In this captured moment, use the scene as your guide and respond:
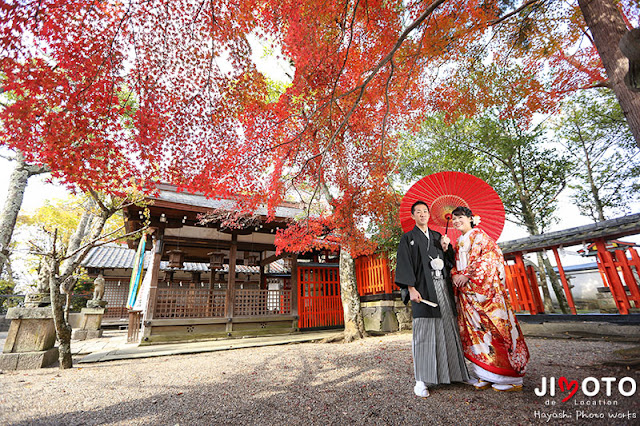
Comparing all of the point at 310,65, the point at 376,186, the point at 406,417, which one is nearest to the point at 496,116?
the point at 376,186

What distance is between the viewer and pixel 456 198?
350cm

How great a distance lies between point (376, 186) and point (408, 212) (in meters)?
4.53

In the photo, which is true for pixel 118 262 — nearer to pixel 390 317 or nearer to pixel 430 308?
pixel 390 317

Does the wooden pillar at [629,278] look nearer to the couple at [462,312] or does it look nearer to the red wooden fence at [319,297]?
the couple at [462,312]

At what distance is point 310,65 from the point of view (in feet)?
23.5

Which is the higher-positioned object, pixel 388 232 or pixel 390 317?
pixel 388 232

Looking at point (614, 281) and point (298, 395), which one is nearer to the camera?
point (298, 395)

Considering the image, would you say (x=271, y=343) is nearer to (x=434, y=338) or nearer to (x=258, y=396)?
(x=258, y=396)

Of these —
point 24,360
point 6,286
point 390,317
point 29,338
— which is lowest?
point 24,360

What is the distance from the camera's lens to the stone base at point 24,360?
5.11 m

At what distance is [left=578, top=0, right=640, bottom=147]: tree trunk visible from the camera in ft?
Result: 9.90

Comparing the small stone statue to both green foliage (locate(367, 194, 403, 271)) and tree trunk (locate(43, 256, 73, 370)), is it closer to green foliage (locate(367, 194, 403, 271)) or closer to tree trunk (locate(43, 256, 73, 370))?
tree trunk (locate(43, 256, 73, 370))

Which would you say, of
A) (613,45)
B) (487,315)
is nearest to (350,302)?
(487,315)

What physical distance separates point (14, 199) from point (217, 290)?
6.26 m
